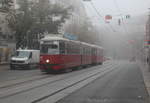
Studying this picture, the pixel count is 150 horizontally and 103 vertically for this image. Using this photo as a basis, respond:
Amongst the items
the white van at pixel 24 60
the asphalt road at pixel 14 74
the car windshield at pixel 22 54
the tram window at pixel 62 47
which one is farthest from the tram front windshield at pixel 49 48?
the car windshield at pixel 22 54

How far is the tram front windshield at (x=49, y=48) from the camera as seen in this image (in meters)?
23.7

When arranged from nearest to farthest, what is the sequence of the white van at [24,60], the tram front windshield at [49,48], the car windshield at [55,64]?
the car windshield at [55,64]
the tram front windshield at [49,48]
the white van at [24,60]

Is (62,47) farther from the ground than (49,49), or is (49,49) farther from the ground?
(62,47)

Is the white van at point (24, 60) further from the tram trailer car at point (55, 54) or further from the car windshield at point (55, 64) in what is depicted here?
the tram trailer car at point (55, 54)

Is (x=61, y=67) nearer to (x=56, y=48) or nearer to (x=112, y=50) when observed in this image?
(x=56, y=48)

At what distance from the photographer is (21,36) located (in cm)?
3991

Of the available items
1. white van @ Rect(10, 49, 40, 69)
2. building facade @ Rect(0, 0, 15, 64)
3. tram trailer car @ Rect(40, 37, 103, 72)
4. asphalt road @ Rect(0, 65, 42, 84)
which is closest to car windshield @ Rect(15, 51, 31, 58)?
white van @ Rect(10, 49, 40, 69)

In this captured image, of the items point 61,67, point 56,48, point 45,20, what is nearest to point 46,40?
point 56,48

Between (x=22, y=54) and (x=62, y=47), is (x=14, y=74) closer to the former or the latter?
(x=62, y=47)

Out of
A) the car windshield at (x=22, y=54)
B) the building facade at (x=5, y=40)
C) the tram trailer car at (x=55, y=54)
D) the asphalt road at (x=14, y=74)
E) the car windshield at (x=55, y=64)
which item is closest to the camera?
the car windshield at (x=55, y=64)

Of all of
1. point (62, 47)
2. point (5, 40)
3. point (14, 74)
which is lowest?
point (14, 74)

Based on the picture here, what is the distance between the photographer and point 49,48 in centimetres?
2389

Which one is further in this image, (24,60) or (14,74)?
(24,60)

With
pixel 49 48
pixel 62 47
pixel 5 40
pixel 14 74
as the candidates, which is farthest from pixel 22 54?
pixel 5 40
